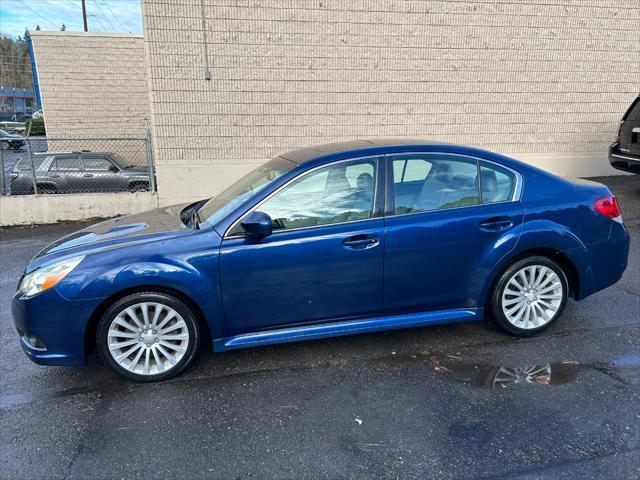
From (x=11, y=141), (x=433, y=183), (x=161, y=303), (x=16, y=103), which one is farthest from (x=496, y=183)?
(x=16, y=103)

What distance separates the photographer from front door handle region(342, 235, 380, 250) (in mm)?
3338

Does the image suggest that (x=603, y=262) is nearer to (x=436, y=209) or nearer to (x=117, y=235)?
(x=436, y=209)

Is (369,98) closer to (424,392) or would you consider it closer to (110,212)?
(110,212)

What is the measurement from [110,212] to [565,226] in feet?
23.7

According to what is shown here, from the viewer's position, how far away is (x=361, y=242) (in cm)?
336

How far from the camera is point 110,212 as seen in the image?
835 centimetres

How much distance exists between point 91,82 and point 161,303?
14553 mm

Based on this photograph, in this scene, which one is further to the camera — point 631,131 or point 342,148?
point 631,131

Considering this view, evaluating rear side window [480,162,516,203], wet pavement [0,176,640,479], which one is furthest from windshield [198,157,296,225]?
rear side window [480,162,516,203]

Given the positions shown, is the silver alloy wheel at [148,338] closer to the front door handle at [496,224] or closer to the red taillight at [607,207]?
the front door handle at [496,224]

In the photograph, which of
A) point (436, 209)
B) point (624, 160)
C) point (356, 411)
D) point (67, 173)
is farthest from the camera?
point (67, 173)

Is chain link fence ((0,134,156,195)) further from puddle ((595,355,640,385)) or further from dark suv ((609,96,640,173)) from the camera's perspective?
dark suv ((609,96,640,173))

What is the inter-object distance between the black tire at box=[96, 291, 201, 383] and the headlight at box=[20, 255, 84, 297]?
0.36 meters

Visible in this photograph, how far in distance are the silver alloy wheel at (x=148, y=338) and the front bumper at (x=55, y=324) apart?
19 centimetres
